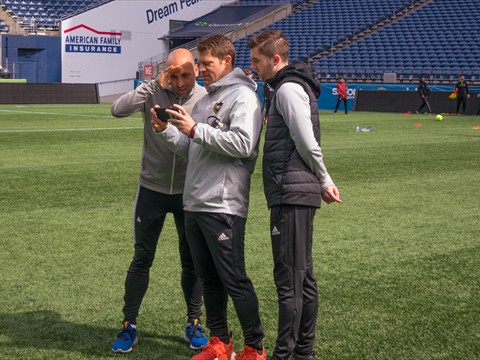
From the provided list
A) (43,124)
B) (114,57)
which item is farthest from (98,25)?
(43,124)

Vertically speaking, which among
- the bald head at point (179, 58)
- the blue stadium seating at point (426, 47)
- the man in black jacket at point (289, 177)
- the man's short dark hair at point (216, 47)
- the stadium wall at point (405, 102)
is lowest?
the stadium wall at point (405, 102)

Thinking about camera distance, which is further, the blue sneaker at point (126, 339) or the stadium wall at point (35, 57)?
the stadium wall at point (35, 57)

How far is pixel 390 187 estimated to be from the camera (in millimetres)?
12398

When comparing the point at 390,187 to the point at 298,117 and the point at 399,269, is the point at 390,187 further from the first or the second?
the point at 298,117

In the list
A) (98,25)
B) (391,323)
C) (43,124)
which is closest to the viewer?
(391,323)

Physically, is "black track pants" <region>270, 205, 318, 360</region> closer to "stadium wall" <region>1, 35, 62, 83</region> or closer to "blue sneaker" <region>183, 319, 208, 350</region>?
"blue sneaker" <region>183, 319, 208, 350</region>

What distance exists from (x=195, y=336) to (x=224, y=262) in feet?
2.80

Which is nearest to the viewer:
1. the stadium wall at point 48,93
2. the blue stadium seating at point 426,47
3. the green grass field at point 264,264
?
the green grass field at point 264,264

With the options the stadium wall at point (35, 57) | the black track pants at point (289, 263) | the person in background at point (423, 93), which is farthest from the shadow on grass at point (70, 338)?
the stadium wall at point (35, 57)

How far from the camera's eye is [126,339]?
200 inches

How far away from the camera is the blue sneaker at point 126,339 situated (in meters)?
5.02

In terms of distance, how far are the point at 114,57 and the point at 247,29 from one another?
9.16m

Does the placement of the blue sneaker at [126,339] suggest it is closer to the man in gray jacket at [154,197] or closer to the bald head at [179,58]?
the man in gray jacket at [154,197]

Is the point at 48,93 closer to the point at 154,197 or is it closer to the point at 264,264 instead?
the point at 264,264
